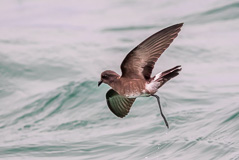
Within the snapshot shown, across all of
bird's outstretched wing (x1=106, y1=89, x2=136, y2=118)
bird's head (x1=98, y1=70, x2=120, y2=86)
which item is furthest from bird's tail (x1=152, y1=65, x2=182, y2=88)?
bird's outstretched wing (x1=106, y1=89, x2=136, y2=118)

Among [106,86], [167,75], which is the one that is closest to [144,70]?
[167,75]

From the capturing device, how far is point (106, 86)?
1509 cm

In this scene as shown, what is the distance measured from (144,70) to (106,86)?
22.1 feet

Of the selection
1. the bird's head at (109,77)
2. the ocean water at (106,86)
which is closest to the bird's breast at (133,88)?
the bird's head at (109,77)

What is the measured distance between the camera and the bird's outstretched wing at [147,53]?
807cm

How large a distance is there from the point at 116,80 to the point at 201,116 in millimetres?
4777

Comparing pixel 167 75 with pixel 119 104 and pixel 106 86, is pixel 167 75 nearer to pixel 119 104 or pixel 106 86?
pixel 119 104

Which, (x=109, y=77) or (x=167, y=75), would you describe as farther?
(x=109, y=77)

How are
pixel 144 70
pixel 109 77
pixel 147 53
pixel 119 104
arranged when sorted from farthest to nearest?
pixel 119 104
pixel 109 77
pixel 144 70
pixel 147 53

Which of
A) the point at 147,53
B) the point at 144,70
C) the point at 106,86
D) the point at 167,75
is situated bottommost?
the point at 167,75

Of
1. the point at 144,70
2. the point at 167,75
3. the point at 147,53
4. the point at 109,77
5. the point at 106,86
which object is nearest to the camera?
the point at 167,75

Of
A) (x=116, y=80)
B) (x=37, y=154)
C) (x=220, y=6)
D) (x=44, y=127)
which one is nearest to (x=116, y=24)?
(x=220, y=6)

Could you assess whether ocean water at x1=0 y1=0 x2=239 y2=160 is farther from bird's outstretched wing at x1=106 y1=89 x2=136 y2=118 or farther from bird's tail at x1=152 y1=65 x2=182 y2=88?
bird's tail at x1=152 y1=65 x2=182 y2=88

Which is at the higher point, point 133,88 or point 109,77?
point 109,77
